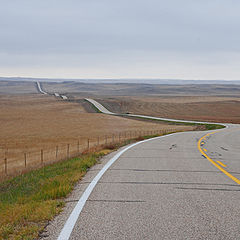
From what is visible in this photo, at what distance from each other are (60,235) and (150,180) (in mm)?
4423

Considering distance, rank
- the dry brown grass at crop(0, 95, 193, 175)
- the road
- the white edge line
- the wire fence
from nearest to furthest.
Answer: the white edge line < the road < the wire fence < the dry brown grass at crop(0, 95, 193, 175)

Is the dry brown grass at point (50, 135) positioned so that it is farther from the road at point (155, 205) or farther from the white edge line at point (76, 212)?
the road at point (155, 205)

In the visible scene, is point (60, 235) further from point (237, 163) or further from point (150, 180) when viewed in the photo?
point (237, 163)

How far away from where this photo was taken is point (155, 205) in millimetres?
6691

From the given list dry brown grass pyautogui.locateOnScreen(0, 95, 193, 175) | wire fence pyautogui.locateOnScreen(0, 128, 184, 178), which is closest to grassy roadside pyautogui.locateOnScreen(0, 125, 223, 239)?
wire fence pyautogui.locateOnScreen(0, 128, 184, 178)

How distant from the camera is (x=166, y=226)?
5.49 metres

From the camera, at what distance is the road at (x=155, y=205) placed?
5.27m

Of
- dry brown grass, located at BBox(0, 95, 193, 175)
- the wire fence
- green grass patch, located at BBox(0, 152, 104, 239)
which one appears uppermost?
green grass patch, located at BBox(0, 152, 104, 239)

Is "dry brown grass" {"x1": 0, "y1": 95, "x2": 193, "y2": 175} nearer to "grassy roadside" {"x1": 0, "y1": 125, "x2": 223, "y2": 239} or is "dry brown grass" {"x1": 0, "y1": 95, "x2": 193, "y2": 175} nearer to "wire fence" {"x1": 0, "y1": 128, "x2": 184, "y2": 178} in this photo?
"wire fence" {"x1": 0, "y1": 128, "x2": 184, "y2": 178}

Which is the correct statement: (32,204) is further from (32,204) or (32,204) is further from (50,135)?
(50,135)

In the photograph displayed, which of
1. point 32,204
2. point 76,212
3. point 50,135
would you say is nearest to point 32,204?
point 32,204

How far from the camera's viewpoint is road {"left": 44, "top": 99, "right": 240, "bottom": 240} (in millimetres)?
5270

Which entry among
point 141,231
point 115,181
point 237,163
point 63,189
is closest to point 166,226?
point 141,231

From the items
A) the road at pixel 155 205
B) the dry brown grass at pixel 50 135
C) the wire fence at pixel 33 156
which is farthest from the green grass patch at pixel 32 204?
the dry brown grass at pixel 50 135
